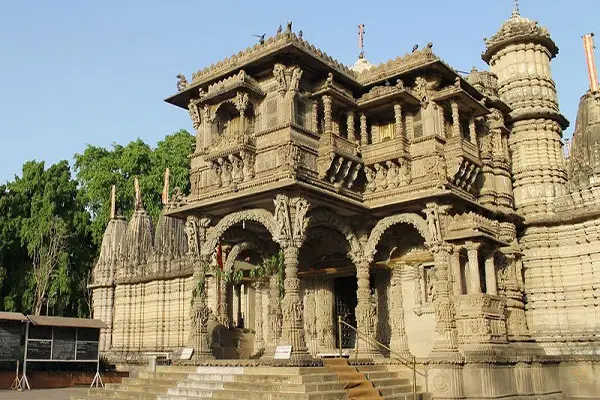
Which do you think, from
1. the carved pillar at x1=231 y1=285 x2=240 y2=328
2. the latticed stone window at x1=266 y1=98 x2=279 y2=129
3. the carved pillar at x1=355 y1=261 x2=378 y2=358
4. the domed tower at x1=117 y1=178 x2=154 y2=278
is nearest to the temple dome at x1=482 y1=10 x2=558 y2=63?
the latticed stone window at x1=266 y1=98 x2=279 y2=129

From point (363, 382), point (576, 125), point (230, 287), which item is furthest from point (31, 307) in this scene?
point (576, 125)

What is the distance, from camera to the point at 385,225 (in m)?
18.5

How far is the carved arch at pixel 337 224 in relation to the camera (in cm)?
1773

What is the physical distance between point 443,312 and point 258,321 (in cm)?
714

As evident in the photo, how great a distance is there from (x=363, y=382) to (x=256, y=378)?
2.54 metres

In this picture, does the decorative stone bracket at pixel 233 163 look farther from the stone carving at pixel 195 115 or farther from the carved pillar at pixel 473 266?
the carved pillar at pixel 473 266

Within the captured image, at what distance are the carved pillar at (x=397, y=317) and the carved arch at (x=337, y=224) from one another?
1.69 m

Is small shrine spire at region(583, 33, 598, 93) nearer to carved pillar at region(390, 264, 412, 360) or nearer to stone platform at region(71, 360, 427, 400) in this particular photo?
carved pillar at region(390, 264, 412, 360)

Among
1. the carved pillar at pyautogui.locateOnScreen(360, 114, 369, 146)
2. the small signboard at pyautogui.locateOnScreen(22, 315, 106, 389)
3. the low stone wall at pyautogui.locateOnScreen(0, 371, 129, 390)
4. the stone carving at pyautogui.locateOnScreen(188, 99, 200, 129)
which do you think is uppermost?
the stone carving at pyautogui.locateOnScreen(188, 99, 200, 129)

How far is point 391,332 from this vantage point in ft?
63.7

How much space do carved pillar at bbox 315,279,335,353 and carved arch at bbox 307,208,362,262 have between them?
2600mm

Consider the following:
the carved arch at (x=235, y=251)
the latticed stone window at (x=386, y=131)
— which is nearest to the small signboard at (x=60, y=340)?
the carved arch at (x=235, y=251)

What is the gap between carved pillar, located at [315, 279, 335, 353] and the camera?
20.6 meters

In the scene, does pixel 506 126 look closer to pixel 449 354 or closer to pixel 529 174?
pixel 529 174
